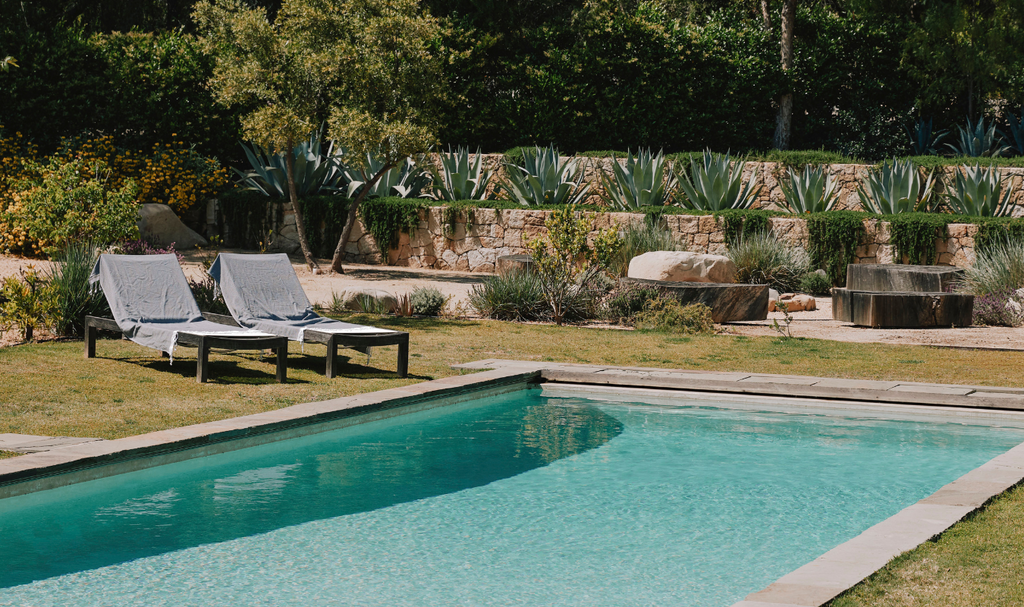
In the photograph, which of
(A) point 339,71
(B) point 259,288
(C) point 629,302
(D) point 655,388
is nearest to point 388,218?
(A) point 339,71

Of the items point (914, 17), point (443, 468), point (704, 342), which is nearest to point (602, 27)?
point (914, 17)

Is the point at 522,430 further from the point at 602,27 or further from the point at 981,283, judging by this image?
the point at 602,27

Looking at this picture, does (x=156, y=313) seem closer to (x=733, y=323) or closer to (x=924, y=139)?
(x=733, y=323)

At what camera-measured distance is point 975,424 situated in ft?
27.8

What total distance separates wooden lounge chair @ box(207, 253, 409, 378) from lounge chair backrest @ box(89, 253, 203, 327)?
339mm

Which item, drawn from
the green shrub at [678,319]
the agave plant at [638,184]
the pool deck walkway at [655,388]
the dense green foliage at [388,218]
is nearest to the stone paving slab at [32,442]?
the pool deck walkway at [655,388]

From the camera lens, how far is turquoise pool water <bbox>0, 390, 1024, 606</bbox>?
5.12 meters

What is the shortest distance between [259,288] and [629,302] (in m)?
5.45

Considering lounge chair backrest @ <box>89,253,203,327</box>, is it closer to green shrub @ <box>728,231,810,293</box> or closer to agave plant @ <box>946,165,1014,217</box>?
green shrub @ <box>728,231,810,293</box>

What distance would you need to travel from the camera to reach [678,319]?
1358cm

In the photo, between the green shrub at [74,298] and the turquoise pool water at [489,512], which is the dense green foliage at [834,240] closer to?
the turquoise pool water at [489,512]

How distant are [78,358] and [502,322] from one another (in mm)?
5576

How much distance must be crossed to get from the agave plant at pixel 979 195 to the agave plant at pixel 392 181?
32.1 ft

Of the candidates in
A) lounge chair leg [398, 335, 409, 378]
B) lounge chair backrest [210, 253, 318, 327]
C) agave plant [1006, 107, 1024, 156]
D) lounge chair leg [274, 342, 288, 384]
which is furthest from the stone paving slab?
agave plant [1006, 107, 1024, 156]
